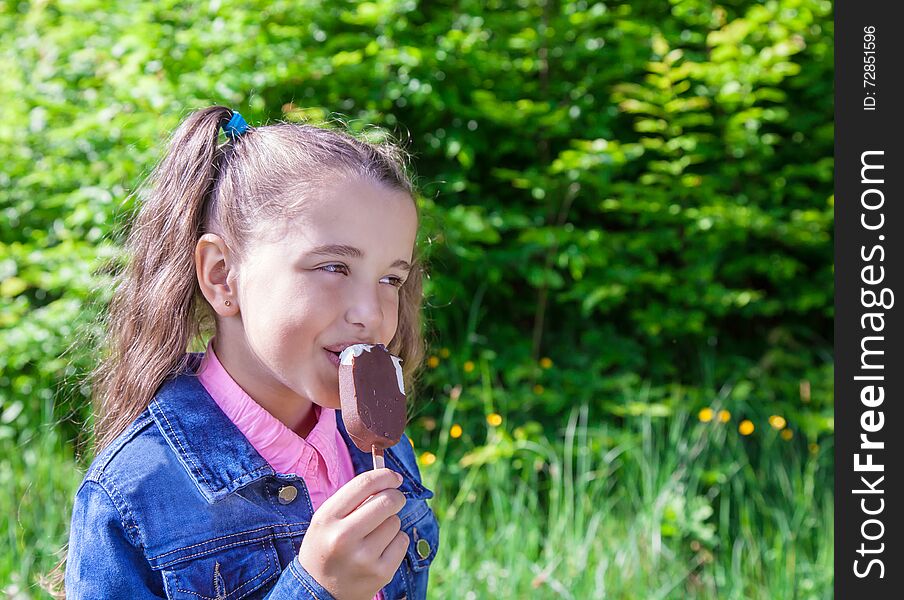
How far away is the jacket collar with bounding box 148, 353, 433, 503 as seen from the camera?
1.40 metres

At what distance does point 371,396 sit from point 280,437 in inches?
8.4

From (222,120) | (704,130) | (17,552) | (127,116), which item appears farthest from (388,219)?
(704,130)

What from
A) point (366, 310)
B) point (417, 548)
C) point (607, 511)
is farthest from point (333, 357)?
point (607, 511)

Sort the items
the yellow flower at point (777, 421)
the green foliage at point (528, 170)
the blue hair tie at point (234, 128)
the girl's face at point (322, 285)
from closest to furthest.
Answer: the girl's face at point (322, 285) → the blue hair tie at point (234, 128) → the green foliage at point (528, 170) → the yellow flower at point (777, 421)

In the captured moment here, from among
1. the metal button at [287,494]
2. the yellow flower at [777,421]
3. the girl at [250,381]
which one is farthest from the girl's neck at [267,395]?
the yellow flower at [777,421]

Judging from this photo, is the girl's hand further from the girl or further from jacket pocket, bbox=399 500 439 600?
jacket pocket, bbox=399 500 439 600

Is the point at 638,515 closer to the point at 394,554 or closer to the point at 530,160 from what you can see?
the point at 530,160

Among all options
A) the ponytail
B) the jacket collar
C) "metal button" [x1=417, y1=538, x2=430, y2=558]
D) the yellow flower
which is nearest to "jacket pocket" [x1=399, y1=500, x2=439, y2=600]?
"metal button" [x1=417, y1=538, x2=430, y2=558]

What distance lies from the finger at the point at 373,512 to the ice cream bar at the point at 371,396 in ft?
0.17

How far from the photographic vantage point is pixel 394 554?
134 centimetres

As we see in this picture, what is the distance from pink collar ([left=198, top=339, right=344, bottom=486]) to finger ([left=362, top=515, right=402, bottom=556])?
0.23 meters

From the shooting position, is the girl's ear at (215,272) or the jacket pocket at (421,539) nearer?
the girl's ear at (215,272)

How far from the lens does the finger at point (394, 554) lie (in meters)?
1.32

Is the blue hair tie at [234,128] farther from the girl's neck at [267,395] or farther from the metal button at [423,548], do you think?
the metal button at [423,548]
